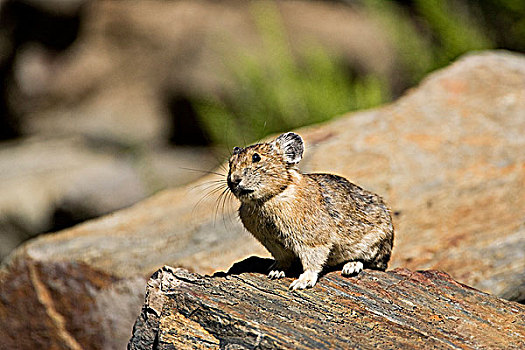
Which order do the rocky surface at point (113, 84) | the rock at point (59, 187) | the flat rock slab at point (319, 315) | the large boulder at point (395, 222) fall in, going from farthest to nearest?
the rocky surface at point (113, 84), the rock at point (59, 187), the large boulder at point (395, 222), the flat rock slab at point (319, 315)

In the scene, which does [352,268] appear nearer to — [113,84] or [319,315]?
[319,315]

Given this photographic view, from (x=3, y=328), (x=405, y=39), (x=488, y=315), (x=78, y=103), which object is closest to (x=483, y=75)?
(x=405, y=39)

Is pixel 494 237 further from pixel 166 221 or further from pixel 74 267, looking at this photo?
pixel 74 267

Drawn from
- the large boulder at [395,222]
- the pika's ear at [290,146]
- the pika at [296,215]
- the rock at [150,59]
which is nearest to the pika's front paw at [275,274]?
the pika at [296,215]

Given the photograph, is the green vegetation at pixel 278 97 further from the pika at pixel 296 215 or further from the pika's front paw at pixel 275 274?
the pika's front paw at pixel 275 274

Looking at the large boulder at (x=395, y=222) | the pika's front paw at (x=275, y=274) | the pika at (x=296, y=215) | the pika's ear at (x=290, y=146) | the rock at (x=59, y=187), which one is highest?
the pika's ear at (x=290, y=146)

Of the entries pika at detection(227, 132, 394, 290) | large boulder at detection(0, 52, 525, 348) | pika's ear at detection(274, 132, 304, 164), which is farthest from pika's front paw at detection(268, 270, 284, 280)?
large boulder at detection(0, 52, 525, 348)
